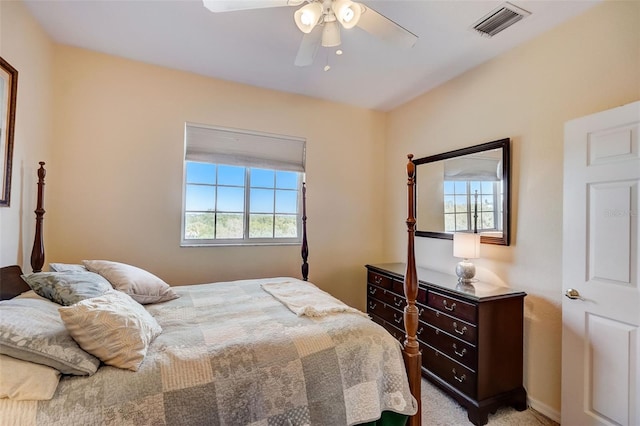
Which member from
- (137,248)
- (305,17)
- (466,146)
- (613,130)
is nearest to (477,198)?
(466,146)

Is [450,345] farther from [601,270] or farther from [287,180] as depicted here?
[287,180]

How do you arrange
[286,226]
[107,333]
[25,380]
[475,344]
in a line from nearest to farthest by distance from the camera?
[25,380] < [107,333] < [475,344] < [286,226]

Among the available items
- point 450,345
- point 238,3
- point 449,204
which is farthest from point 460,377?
point 238,3

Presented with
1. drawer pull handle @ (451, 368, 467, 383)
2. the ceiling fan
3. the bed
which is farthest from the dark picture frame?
drawer pull handle @ (451, 368, 467, 383)

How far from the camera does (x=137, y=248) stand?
2781mm

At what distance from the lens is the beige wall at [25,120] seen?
190 centimetres

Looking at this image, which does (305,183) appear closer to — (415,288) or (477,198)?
(477,198)

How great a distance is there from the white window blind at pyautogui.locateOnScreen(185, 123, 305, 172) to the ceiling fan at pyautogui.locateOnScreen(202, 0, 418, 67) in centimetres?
149

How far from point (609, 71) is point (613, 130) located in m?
0.46

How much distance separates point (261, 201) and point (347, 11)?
2.22 meters

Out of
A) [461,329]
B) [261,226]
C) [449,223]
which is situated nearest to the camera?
[461,329]

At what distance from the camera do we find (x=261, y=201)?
11.2ft

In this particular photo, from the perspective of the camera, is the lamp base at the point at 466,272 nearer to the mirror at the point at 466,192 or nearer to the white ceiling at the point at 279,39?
the mirror at the point at 466,192

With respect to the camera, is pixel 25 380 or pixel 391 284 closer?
pixel 25 380
